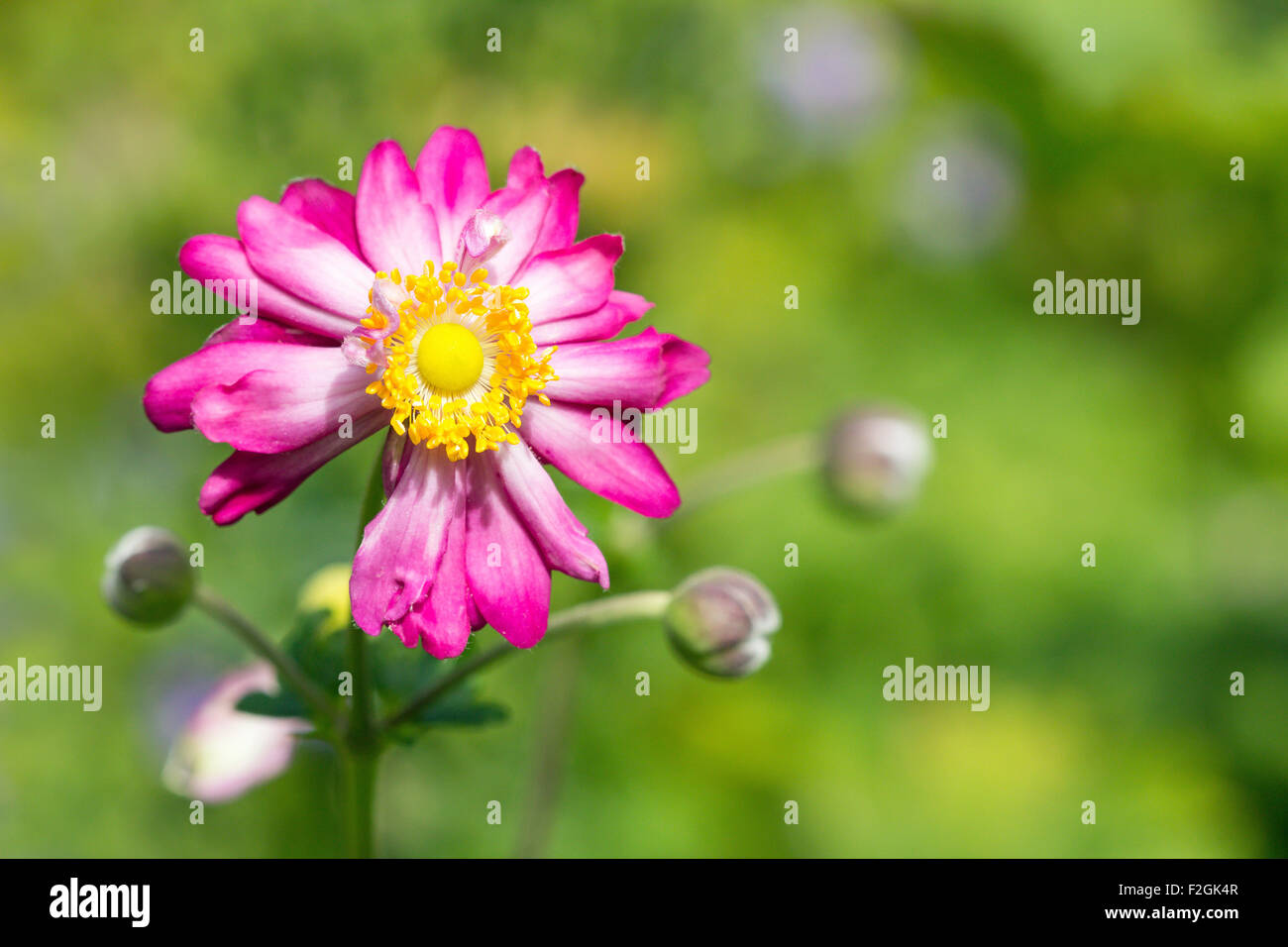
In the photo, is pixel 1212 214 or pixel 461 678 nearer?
pixel 461 678

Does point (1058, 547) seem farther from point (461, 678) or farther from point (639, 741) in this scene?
point (461, 678)

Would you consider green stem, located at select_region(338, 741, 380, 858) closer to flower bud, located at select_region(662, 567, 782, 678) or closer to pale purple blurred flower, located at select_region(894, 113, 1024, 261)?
flower bud, located at select_region(662, 567, 782, 678)

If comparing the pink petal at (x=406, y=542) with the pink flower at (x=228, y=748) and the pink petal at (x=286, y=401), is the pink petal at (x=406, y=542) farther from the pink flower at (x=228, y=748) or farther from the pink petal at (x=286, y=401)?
the pink flower at (x=228, y=748)

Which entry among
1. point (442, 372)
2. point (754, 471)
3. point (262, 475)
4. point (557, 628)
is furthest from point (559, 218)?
point (754, 471)

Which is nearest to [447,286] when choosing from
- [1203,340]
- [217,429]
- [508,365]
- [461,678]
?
[508,365]

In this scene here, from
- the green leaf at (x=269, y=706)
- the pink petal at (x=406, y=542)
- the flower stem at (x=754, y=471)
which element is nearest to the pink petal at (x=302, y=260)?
the pink petal at (x=406, y=542)

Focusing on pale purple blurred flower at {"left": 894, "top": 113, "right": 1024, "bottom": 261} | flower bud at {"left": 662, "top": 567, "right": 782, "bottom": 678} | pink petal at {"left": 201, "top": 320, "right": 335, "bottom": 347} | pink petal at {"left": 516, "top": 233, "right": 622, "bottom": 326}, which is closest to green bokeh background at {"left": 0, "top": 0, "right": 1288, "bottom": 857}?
pale purple blurred flower at {"left": 894, "top": 113, "right": 1024, "bottom": 261}

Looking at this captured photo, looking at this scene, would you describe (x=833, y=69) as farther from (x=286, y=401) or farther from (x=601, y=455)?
(x=286, y=401)
